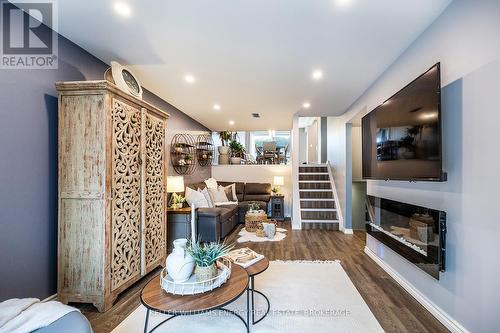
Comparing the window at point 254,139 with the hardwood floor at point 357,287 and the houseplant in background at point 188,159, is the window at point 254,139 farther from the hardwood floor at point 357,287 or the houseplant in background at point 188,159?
the hardwood floor at point 357,287

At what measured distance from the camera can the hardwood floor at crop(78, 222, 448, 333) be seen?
6.42ft

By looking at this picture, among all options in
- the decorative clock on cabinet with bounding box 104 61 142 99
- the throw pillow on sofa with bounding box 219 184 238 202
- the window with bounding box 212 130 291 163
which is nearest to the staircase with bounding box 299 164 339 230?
the throw pillow on sofa with bounding box 219 184 238 202

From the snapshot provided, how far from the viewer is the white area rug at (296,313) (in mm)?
1881

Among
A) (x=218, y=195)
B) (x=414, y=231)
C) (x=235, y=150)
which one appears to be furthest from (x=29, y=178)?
(x=235, y=150)

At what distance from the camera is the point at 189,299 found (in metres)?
1.48

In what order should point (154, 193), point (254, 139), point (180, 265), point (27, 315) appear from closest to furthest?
point (27, 315), point (180, 265), point (154, 193), point (254, 139)

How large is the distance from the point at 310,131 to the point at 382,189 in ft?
23.6

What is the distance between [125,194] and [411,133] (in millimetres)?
2882

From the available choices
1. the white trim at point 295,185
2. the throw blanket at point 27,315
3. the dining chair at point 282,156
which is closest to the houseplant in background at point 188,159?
the white trim at point 295,185

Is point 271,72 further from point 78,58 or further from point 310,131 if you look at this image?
point 310,131

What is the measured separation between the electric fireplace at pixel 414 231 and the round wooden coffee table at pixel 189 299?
5.39 feet

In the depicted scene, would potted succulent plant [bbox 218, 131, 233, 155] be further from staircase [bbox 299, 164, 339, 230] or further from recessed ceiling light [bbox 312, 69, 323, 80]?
recessed ceiling light [bbox 312, 69, 323, 80]

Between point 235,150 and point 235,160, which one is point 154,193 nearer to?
point 235,160

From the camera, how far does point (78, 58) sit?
97.4 inches
